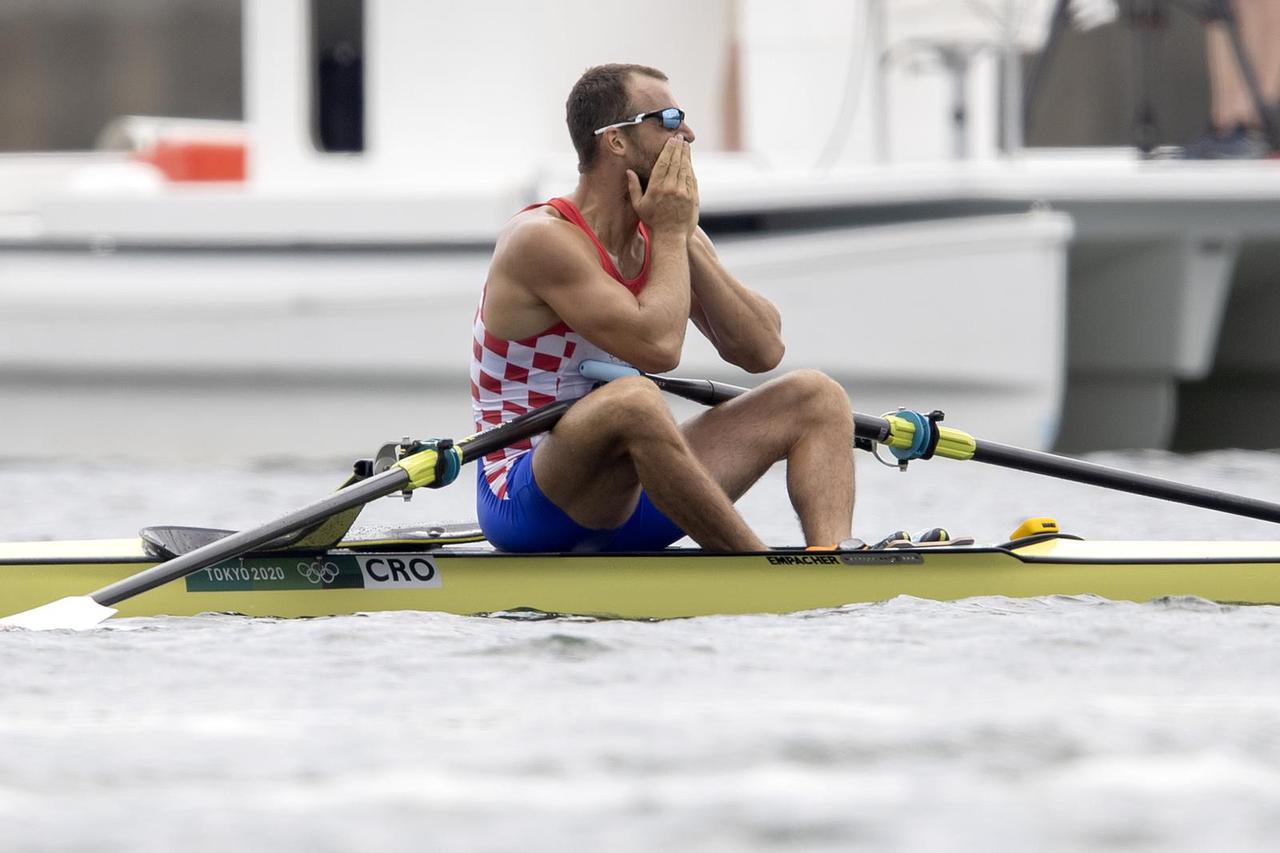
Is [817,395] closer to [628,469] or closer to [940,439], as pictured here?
[940,439]

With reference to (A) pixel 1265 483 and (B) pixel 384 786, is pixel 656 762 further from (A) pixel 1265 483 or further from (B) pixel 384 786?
(A) pixel 1265 483

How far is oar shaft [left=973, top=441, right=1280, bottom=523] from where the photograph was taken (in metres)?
4.75

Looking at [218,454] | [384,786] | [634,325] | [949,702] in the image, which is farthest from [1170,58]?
[384,786]

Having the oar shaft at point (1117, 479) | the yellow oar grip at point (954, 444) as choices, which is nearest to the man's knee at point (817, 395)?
the yellow oar grip at point (954, 444)

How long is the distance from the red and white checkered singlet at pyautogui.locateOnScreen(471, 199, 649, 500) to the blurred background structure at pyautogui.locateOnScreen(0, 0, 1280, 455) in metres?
3.28

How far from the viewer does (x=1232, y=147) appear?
324 inches

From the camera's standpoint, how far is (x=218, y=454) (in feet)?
28.3

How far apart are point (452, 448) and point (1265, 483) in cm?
449

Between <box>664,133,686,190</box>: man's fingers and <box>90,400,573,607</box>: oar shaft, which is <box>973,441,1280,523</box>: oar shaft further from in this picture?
<box>90,400,573,607</box>: oar shaft

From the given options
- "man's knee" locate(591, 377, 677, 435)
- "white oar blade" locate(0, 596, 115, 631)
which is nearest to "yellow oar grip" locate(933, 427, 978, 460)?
"man's knee" locate(591, 377, 677, 435)

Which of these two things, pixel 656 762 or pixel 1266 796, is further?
pixel 656 762

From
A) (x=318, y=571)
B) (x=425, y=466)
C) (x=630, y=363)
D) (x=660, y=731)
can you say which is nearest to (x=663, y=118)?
(x=630, y=363)

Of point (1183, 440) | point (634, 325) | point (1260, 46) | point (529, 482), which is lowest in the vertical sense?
point (1183, 440)

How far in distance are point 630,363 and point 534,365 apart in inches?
8.8
